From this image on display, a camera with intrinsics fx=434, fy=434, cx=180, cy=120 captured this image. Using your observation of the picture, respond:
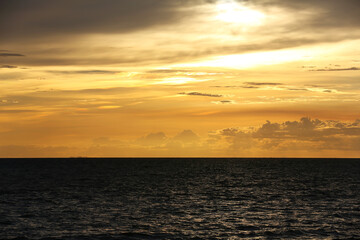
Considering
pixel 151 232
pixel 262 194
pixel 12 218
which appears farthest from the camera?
pixel 262 194

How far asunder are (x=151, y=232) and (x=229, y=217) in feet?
40.4

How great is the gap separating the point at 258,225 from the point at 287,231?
3.90 meters

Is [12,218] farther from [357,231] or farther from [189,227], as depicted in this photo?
[357,231]

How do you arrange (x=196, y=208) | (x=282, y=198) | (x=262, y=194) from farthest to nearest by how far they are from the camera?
(x=262, y=194), (x=282, y=198), (x=196, y=208)

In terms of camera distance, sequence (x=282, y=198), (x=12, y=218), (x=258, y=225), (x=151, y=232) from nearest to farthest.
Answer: (x=151, y=232) < (x=258, y=225) < (x=12, y=218) < (x=282, y=198)

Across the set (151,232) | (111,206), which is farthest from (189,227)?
(111,206)

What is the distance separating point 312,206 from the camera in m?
62.3

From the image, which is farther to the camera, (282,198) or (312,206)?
(282,198)

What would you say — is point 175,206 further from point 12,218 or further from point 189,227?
point 12,218

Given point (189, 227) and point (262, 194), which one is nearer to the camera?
point (189, 227)

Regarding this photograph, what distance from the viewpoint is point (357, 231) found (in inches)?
1729

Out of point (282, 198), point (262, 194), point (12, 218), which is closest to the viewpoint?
point (12, 218)

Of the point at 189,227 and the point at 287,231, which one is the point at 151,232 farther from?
the point at 287,231

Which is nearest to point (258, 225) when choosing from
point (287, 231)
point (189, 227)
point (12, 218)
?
point (287, 231)
